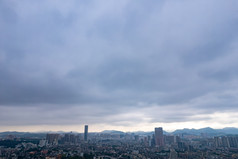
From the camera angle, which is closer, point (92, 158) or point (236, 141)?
point (92, 158)

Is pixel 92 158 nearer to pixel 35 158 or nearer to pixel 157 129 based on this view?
pixel 35 158

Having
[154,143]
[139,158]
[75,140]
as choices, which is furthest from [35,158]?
[154,143]

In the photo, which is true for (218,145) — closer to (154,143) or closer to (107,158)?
(154,143)

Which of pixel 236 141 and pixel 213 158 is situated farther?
pixel 236 141

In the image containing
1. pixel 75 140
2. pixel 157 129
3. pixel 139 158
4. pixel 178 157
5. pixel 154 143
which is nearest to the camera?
pixel 139 158

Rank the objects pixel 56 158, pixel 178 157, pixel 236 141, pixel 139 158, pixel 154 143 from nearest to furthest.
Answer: pixel 56 158 → pixel 139 158 → pixel 178 157 → pixel 236 141 → pixel 154 143

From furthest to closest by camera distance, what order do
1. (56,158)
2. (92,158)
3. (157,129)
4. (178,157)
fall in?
(157,129), (178,157), (92,158), (56,158)

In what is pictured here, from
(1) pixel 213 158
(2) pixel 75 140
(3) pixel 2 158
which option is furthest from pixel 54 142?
(1) pixel 213 158

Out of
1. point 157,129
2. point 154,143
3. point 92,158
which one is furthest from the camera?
point 157,129

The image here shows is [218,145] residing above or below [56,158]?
below
